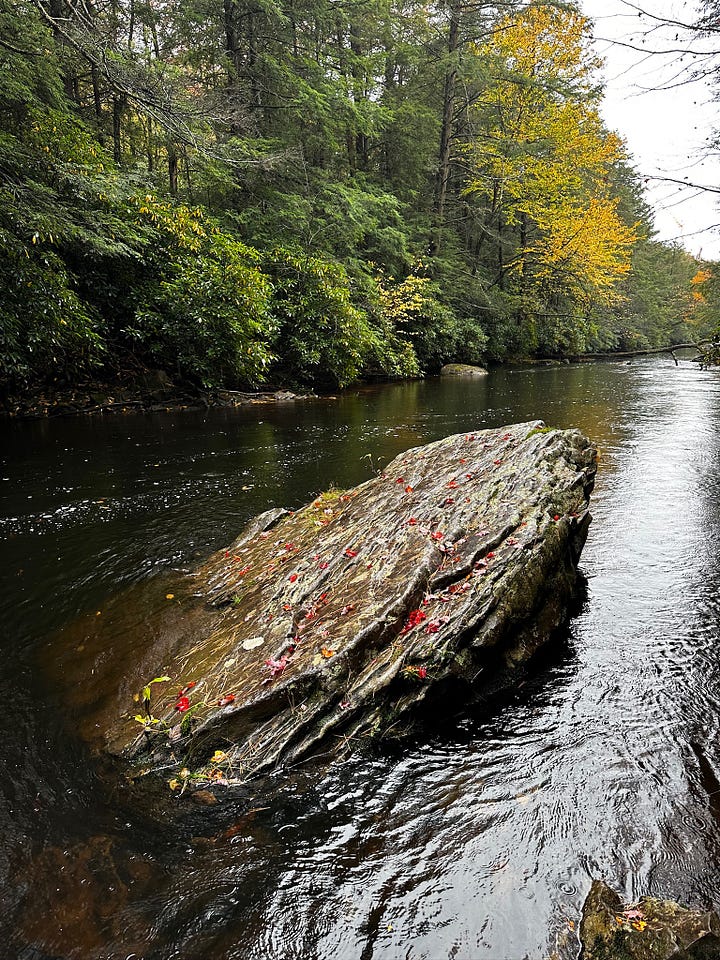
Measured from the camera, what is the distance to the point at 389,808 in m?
2.83

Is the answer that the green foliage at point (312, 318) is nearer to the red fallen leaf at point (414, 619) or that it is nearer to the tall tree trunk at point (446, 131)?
the tall tree trunk at point (446, 131)

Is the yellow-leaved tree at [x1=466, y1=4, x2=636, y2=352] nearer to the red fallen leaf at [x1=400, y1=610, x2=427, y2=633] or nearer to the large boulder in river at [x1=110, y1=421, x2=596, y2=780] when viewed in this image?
the large boulder in river at [x1=110, y1=421, x2=596, y2=780]

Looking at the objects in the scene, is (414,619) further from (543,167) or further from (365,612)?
(543,167)

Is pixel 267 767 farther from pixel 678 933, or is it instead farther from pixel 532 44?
pixel 532 44

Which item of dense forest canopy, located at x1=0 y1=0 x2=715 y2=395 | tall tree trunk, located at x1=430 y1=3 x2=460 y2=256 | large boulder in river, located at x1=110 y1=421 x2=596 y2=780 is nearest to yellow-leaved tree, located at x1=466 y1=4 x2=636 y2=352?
dense forest canopy, located at x1=0 y1=0 x2=715 y2=395

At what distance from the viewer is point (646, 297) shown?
4144cm

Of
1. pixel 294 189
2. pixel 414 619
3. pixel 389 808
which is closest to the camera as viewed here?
pixel 389 808

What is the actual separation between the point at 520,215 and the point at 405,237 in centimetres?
1109

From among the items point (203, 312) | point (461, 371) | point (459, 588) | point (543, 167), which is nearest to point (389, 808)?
point (459, 588)

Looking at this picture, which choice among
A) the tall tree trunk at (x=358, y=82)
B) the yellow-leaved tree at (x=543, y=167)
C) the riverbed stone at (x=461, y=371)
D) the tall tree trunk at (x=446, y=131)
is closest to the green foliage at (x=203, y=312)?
the tall tree trunk at (x=358, y=82)

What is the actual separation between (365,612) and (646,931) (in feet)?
7.39

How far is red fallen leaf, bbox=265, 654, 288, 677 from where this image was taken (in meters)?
3.51

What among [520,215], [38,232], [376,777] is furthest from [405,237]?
[376,777]

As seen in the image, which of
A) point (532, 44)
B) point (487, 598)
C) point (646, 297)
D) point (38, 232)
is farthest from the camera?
point (646, 297)
